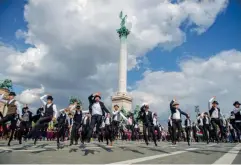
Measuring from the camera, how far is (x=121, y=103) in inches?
2712

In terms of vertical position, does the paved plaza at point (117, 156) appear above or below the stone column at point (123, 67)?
below

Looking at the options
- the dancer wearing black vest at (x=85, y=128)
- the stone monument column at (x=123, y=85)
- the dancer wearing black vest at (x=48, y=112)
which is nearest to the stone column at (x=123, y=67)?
the stone monument column at (x=123, y=85)

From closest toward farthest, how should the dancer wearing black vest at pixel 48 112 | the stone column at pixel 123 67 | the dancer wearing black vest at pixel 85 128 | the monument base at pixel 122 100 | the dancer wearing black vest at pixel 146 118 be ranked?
the dancer wearing black vest at pixel 48 112 < the dancer wearing black vest at pixel 146 118 < the dancer wearing black vest at pixel 85 128 < the monument base at pixel 122 100 < the stone column at pixel 123 67

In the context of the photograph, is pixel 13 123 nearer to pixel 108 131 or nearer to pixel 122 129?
pixel 108 131

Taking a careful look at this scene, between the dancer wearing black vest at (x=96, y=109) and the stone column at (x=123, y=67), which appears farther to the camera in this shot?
the stone column at (x=123, y=67)

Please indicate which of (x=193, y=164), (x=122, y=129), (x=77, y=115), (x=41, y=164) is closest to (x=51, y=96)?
(x=77, y=115)

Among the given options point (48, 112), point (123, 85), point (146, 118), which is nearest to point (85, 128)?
point (146, 118)

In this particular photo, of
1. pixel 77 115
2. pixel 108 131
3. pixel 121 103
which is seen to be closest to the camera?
pixel 77 115

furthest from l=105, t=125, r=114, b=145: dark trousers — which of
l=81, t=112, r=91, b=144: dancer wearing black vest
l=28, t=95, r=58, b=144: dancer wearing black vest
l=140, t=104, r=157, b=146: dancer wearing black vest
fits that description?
l=28, t=95, r=58, b=144: dancer wearing black vest

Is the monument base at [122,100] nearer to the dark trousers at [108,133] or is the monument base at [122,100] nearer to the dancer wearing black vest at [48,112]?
the dark trousers at [108,133]

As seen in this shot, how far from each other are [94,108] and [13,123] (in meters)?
4.19

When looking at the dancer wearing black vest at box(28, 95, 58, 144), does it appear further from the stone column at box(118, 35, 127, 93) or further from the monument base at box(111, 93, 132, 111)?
the stone column at box(118, 35, 127, 93)

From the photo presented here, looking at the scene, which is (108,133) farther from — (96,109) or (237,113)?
(237,113)

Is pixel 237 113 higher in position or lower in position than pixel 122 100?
lower
